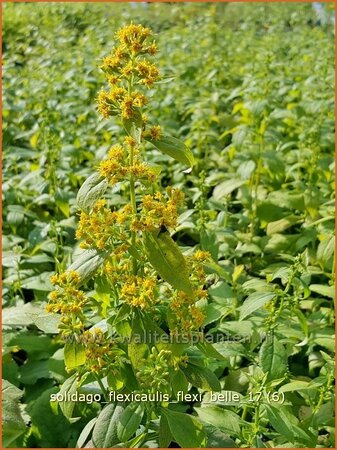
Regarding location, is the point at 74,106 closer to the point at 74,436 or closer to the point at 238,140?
the point at 238,140

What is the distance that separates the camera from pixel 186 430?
6.57 feet

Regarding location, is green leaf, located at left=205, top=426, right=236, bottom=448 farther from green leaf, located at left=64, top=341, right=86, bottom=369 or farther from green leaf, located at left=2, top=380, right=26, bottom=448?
green leaf, located at left=2, top=380, right=26, bottom=448

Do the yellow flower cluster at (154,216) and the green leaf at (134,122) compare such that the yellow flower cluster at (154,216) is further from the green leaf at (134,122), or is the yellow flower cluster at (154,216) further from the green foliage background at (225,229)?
the green foliage background at (225,229)

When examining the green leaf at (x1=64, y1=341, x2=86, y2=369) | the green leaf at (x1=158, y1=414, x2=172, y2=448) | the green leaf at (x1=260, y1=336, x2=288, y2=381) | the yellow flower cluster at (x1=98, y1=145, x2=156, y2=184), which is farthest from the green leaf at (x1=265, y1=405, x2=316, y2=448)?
the yellow flower cluster at (x1=98, y1=145, x2=156, y2=184)

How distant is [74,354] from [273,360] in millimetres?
744

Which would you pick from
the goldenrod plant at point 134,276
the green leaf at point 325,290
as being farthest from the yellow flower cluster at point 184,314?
the green leaf at point 325,290

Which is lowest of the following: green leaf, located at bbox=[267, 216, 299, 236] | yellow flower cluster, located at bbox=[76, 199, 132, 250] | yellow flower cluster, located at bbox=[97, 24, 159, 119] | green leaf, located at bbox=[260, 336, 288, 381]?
green leaf, located at bbox=[260, 336, 288, 381]

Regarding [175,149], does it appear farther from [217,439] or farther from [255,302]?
[217,439]

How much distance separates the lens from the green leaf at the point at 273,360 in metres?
2.22

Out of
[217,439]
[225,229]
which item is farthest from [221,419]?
[225,229]

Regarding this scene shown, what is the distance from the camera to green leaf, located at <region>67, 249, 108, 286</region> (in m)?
1.83

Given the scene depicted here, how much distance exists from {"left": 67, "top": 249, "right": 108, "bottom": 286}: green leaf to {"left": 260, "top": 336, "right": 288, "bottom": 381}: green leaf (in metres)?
0.77

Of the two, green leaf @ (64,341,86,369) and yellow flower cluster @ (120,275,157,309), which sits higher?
yellow flower cluster @ (120,275,157,309)

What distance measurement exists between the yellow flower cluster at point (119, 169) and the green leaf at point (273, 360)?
2.70ft
